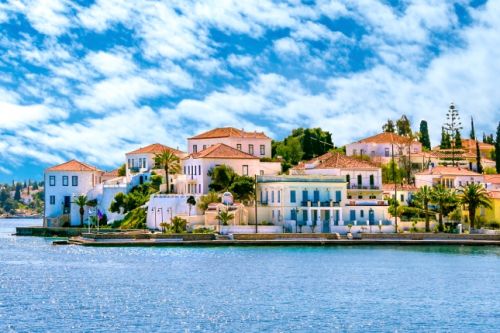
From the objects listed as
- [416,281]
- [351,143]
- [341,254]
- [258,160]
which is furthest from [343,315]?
[351,143]

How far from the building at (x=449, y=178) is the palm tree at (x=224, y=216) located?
931 inches

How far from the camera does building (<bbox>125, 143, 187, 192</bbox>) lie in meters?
104

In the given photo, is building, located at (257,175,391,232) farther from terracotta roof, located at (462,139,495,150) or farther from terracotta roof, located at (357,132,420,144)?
terracotta roof, located at (462,139,495,150)

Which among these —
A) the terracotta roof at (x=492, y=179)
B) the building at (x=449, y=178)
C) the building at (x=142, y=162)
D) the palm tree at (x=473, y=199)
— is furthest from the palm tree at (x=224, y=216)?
the terracotta roof at (x=492, y=179)

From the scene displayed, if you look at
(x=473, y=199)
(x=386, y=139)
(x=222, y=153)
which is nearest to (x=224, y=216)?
(x=222, y=153)

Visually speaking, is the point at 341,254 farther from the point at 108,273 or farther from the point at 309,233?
the point at 108,273

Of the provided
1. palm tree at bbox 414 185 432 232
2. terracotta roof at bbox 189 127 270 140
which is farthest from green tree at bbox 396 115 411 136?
palm tree at bbox 414 185 432 232

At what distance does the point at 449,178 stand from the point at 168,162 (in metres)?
27.6

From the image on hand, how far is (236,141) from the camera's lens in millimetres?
106750

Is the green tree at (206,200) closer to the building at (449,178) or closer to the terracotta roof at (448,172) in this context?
the building at (449,178)

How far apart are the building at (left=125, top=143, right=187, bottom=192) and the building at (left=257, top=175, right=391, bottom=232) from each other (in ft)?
59.7

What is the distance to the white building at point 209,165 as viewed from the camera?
310 ft

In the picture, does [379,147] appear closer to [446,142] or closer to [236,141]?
[446,142]

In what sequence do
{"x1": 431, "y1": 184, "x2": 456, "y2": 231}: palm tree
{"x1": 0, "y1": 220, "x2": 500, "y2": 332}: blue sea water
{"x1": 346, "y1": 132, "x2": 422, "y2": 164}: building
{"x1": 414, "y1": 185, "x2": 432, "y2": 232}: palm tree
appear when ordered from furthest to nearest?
{"x1": 346, "y1": 132, "x2": 422, "y2": 164}: building < {"x1": 414, "y1": 185, "x2": 432, "y2": 232}: palm tree < {"x1": 431, "y1": 184, "x2": 456, "y2": 231}: palm tree < {"x1": 0, "y1": 220, "x2": 500, "y2": 332}: blue sea water
